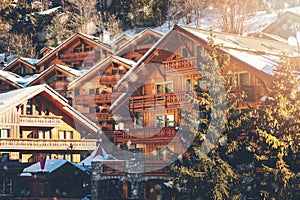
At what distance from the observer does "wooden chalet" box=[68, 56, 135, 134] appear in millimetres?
47688

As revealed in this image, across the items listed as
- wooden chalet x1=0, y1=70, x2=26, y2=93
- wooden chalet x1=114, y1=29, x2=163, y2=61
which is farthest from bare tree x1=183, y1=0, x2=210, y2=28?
wooden chalet x1=0, y1=70, x2=26, y2=93

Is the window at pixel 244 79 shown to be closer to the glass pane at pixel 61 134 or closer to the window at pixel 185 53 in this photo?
the window at pixel 185 53

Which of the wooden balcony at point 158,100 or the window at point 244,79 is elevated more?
the window at point 244,79

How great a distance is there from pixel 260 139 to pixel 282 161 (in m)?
1.37

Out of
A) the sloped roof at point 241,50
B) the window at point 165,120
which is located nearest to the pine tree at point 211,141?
the sloped roof at point 241,50

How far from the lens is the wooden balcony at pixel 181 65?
108 ft

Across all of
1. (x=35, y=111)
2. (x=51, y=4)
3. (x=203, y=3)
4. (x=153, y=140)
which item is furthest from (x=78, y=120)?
(x=51, y=4)

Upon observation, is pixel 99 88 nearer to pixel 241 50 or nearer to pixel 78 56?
pixel 78 56

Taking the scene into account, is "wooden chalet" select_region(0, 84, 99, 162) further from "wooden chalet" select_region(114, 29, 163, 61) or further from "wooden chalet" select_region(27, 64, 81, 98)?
"wooden chalet" select_region(27, 64, 81, 98)

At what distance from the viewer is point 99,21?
79750mm

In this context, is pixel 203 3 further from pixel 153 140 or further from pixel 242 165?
pixel 242 165

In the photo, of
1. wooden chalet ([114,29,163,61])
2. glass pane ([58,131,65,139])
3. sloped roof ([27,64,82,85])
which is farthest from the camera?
sloped roof ([27,64,82,85])

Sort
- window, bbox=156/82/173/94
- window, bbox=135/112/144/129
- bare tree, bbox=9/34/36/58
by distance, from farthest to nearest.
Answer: bare tree, bbox=9/34/36/58 < window, bbox=135/112/144/129 < window, bbox=156/82/173/94

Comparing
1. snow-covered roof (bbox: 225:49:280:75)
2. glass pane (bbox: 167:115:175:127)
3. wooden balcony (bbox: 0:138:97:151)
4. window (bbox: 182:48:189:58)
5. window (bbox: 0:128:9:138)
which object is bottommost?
wooden balcony (bbox: 0:138:97:151)
